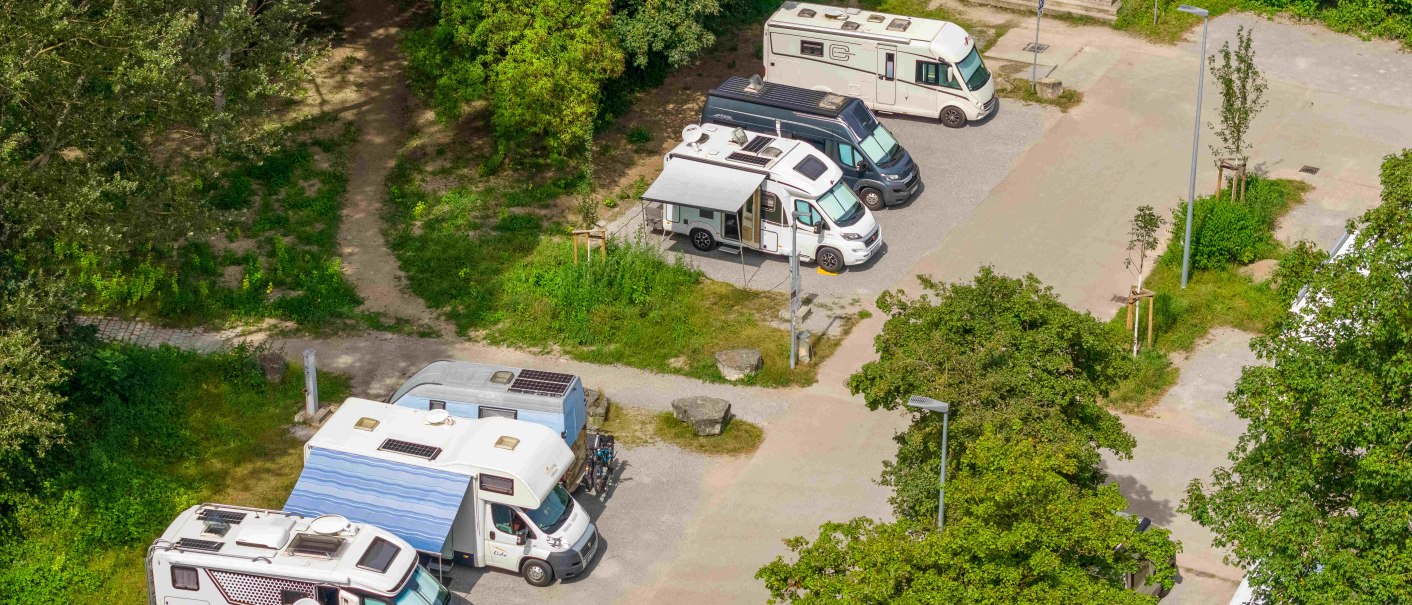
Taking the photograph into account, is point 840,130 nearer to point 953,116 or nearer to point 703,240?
point 703,240

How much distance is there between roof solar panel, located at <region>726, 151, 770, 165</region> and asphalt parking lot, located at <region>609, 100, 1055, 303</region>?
6.73 feet

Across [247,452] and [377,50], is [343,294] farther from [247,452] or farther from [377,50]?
[377,50]

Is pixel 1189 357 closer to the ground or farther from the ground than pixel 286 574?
closer to the ground

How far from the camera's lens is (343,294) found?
33.7 meters

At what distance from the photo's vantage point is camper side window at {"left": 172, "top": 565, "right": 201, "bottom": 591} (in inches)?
945

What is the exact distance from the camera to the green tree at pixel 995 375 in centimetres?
2356

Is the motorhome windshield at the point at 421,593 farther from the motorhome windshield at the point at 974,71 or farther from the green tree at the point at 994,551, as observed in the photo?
the motorhome windshield at the point at 974,71

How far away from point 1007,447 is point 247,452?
1447 centimetres

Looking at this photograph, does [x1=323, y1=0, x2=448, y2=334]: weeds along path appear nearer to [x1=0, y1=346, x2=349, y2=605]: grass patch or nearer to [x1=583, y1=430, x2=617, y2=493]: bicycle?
[x1=0, y1=346, x2=349, y2=605]: grass patch

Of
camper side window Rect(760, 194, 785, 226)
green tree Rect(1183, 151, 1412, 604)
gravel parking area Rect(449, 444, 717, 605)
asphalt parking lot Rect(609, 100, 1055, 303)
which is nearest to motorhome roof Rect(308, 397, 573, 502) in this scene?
gravel parking area Rect(449, 444, 717, 605)

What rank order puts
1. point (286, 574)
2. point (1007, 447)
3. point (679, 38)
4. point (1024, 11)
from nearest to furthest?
point (1007, 447)
point (286, 574)
point (679, 38)
point (1024, 11)

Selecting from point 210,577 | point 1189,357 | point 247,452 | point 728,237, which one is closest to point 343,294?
point 247,452

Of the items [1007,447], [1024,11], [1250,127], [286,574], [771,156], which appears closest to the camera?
[1007,447]

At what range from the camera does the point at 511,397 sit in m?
27.8
